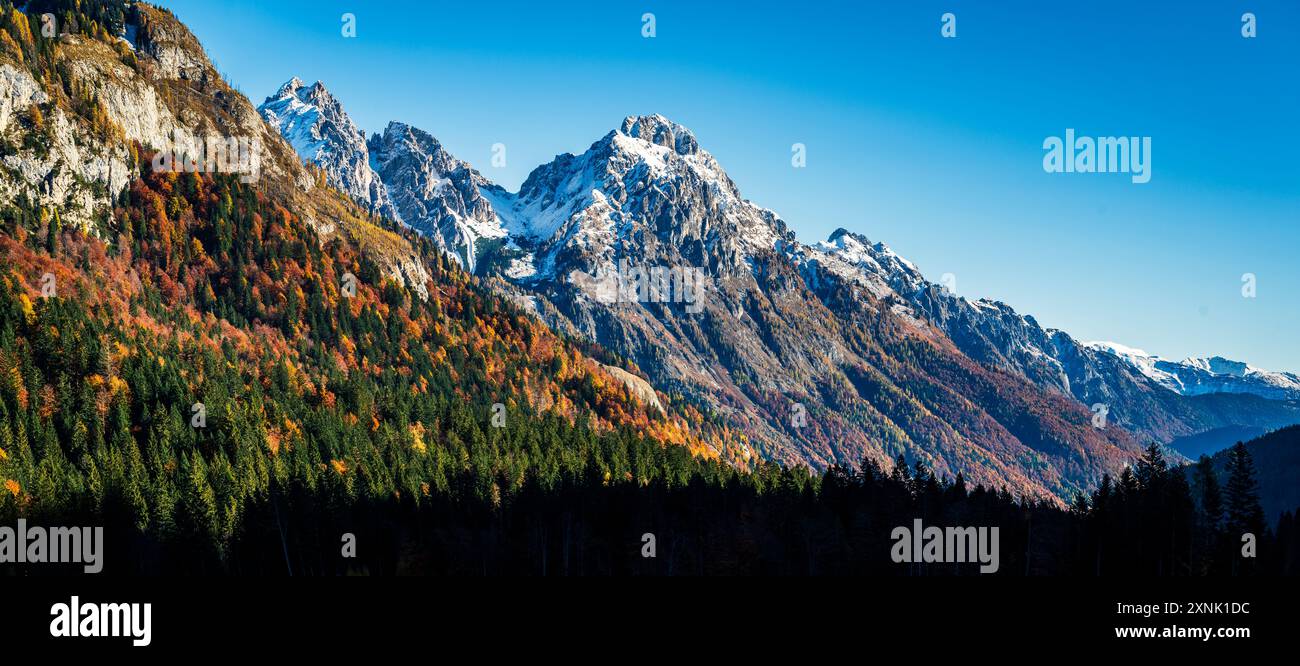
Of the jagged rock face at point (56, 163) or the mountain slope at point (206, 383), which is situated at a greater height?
the jagged rock face at point (56, 163)

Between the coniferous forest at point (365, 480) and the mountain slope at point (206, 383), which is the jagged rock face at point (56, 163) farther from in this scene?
the coniferous forest at point (365, 480)

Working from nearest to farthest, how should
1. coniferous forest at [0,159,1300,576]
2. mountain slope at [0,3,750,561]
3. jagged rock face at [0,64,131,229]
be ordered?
→ coniferous forest at [0,159,1300,576] < mountain slope at [0,3,750,561] < jagged rock face at [0,64,131,229]

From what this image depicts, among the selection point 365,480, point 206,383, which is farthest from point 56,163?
point 365,480

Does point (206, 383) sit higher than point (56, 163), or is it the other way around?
point (56, 163)

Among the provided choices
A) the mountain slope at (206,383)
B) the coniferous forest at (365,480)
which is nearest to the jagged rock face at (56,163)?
the mountain slope at (206,383)

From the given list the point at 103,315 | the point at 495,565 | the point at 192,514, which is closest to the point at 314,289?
the point at 103,315

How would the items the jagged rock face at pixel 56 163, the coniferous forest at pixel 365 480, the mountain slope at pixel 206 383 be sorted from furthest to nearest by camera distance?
1. the jagged rock face at pixel 56 163
2. the mountain slope at pixel 206 383
3. the coniferous forest at pixel 365 480

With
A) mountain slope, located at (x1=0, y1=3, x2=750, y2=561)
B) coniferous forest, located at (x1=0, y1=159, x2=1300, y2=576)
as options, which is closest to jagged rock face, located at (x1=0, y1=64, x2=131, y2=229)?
mountain slope, located at (x1=0, y1=3, x2=750, y2=561)

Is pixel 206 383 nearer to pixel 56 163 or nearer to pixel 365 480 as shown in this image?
pixel 365 480

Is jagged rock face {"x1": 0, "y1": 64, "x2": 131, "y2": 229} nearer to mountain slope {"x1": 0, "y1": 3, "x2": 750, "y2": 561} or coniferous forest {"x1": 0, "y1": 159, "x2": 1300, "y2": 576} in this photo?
mountain slope {"x1": 0, "y1": 3, "x2": 750, "y2": 561}

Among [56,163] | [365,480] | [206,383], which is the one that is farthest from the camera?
[56,163]

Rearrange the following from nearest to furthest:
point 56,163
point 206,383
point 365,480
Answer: point 365,480, point 206,383, point 56,163

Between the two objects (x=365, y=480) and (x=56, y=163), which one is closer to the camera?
(x=365, y=480)

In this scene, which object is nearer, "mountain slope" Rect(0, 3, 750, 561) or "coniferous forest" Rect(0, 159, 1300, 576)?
"coniferous forest" Rect(0, 159, 1300, 576)
